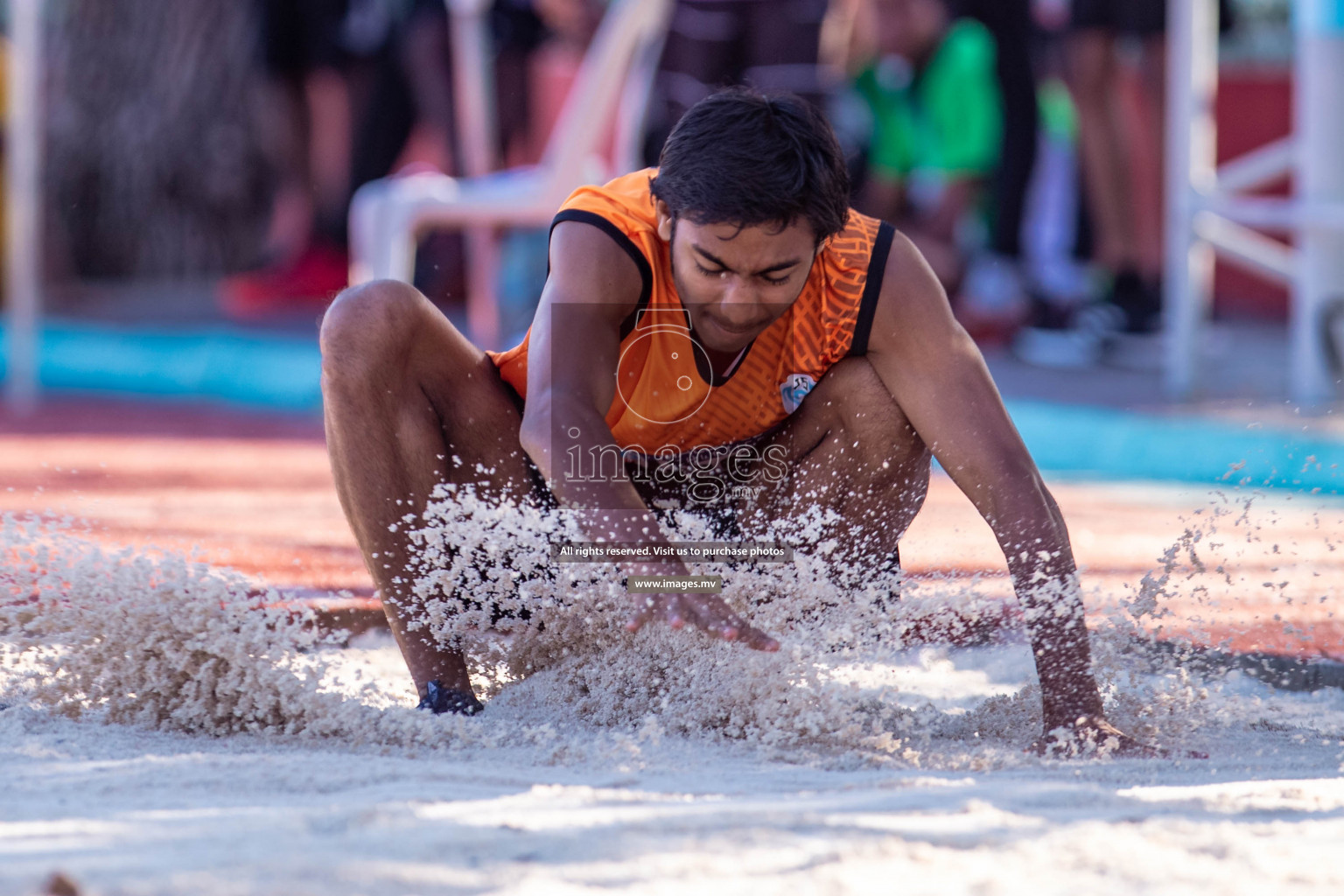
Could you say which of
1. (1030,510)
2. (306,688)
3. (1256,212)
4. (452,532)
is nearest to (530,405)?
(452,532)

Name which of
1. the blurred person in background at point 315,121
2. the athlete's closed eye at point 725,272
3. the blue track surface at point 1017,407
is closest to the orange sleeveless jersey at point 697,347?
the athlete's closed eye at point 725,272

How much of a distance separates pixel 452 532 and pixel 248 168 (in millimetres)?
7722

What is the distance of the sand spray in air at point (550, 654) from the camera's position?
1.95m

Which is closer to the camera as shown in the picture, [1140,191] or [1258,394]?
[1258,394]

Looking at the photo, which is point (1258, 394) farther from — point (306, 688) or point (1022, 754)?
point (306, 688)

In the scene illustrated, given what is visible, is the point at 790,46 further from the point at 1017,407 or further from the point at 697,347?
the point at 697,347

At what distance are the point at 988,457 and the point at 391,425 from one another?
834mm

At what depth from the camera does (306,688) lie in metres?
1.96

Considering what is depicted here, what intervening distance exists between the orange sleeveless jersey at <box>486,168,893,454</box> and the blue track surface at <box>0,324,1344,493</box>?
6.28 feet

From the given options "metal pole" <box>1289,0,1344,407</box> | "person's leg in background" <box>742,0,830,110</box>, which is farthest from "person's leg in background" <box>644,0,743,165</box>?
"metal pole" <box>1289,0,1344,407</box>

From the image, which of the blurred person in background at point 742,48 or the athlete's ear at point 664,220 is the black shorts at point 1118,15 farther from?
the athlete's ear at point 664,220

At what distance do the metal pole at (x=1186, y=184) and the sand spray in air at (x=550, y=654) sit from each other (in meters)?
2.81

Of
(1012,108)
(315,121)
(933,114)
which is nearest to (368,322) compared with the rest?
(1012,108)

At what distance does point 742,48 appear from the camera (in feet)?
18.5
